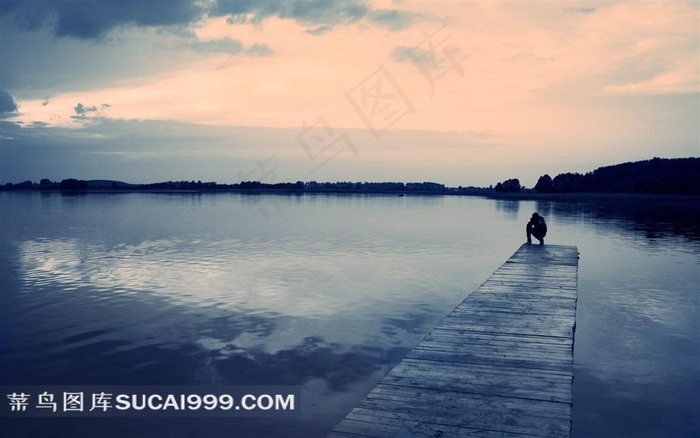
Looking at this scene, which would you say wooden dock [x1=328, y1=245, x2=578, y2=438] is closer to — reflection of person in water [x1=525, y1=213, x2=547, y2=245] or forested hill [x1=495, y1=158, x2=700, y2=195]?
reflection of person in water [x1=525, y1=213, x2=547, y2=245]

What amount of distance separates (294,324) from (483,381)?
6844 millimetres

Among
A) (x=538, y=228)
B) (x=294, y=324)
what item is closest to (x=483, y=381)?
(x=294, y=324)

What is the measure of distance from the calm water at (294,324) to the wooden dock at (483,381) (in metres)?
1.09

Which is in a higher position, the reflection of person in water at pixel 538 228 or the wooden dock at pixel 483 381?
the reflection of person in water at pixel 538 228

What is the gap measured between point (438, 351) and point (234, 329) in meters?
5.93

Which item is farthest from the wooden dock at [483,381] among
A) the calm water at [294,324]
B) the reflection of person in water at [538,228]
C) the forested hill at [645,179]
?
the forested hill at [645,179]

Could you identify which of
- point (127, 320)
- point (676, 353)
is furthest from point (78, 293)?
point (676, 353)

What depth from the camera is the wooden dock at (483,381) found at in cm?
566

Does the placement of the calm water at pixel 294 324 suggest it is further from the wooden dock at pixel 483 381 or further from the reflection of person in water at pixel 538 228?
the reflection of person in water at pixel 538 228

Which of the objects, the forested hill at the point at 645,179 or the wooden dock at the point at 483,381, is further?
the forested hill at the point at 645,179

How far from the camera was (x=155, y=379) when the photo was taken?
370 inches

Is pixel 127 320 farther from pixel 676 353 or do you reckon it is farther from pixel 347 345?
pixel 676 353

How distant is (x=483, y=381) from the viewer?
7004mm

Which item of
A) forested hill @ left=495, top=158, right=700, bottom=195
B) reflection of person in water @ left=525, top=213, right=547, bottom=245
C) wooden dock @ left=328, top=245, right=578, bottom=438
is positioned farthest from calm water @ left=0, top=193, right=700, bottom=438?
forested hill @ left=495, top=158, right=700, bottom=195
